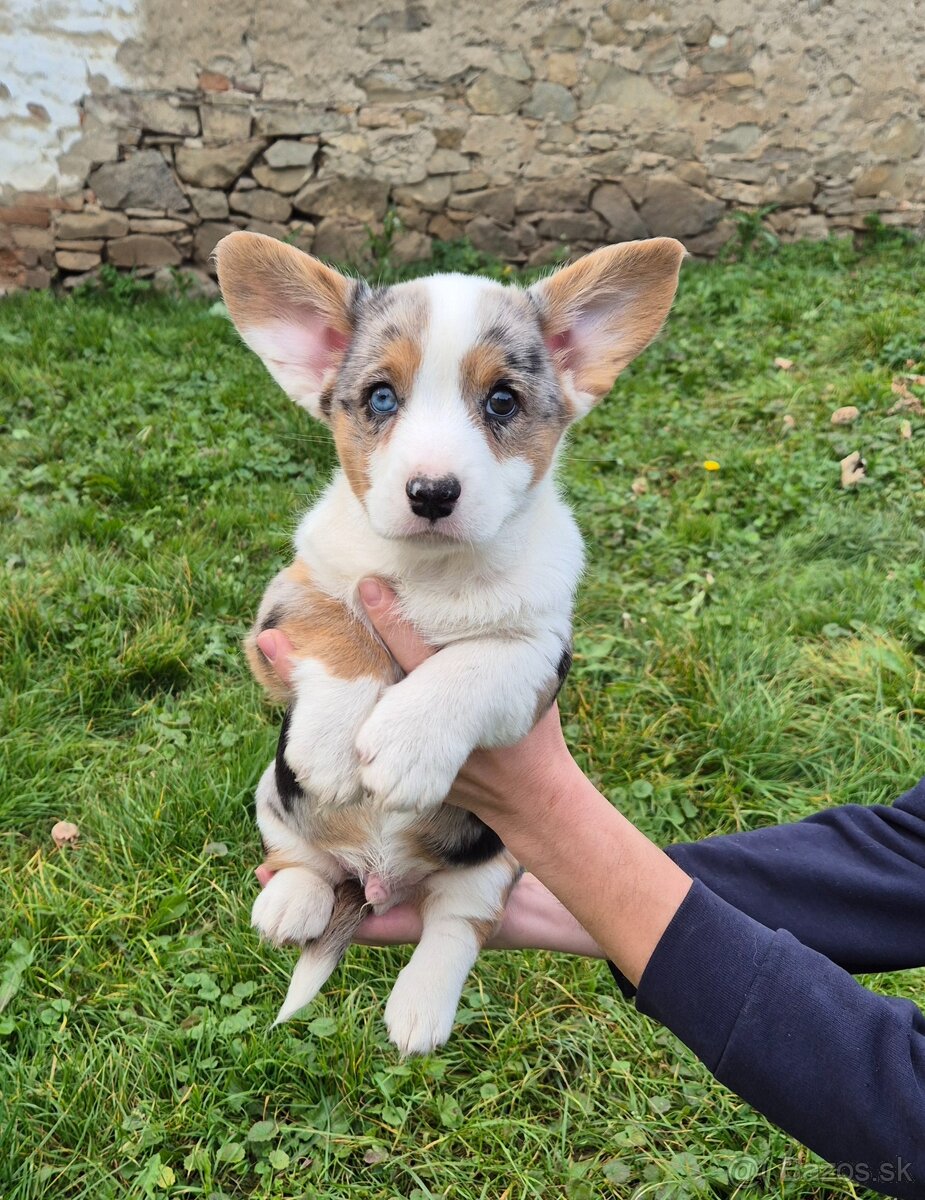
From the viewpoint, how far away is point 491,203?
8.94 meters

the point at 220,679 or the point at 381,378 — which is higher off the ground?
the point at 381,378

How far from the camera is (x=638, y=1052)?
9.25 feet

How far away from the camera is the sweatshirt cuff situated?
1.61m

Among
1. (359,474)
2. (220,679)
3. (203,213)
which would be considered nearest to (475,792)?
(359,474)

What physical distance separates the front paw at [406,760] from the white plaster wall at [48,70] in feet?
26.0

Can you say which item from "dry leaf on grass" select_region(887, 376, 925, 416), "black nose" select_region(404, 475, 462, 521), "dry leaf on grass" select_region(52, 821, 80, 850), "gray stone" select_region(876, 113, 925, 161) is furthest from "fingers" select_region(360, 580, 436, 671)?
"gray stone" select_region(876, 113, 925, 161)

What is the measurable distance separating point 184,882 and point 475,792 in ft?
4.99

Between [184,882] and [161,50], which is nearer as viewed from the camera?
[184,882]

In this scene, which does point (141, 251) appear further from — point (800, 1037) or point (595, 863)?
point (800, 1037)

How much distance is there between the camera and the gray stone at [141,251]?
816cm

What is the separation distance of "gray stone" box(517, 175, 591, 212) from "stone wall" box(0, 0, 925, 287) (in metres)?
0.02

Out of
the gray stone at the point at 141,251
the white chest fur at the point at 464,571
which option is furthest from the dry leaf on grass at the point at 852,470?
the gray stone at the point at 141,251

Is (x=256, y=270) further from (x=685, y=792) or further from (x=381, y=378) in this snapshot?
(x=685, y=792)

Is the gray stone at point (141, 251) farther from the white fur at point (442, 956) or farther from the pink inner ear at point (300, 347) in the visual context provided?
the white fur at point (442, 956)
